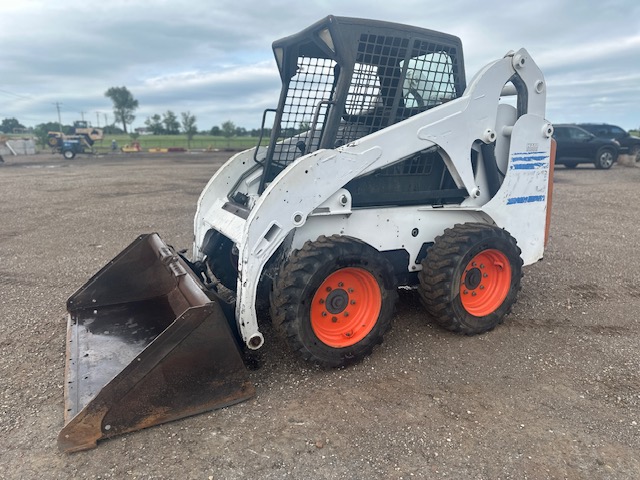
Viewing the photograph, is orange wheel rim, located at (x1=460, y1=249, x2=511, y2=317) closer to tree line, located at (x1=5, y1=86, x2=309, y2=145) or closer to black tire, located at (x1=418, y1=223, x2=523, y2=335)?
black tire, located at (x1=418, y1=223, x2=523, y2=335)

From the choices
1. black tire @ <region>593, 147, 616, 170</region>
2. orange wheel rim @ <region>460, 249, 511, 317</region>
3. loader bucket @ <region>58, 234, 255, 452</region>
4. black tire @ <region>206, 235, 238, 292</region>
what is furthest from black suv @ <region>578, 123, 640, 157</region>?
loader bucket @ <region>58, 234, 255, 452</region>

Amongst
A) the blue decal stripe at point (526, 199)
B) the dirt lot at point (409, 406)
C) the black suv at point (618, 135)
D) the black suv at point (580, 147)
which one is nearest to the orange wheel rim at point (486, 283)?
the dirt lot at point (409, 406)

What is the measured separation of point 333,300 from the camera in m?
3.48

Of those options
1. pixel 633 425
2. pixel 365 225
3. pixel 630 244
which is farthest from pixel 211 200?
pixel 630 244

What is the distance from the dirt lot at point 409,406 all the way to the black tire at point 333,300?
212 millimetres

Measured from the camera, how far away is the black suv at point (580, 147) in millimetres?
17422

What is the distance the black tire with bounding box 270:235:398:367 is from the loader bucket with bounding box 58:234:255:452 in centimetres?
43

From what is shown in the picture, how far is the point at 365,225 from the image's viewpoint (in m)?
3.69

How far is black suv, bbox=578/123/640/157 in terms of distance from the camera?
61.5 ft

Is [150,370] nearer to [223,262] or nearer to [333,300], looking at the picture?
[333,300]

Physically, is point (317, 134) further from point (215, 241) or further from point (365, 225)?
point (215, 241)

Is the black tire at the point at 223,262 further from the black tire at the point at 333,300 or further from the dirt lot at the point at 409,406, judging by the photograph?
the black tire at the point at 333,300

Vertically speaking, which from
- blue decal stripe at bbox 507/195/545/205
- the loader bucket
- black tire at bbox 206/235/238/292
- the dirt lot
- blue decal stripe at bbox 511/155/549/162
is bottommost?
the dirt lot

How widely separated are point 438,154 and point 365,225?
94 cm
